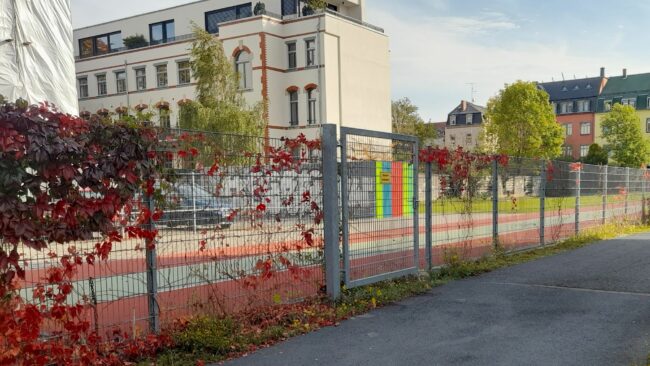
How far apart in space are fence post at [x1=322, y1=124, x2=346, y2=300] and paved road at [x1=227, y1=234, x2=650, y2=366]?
0.72m

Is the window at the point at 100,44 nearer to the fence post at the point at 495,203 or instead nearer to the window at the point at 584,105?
the fence post at the point at 495,203

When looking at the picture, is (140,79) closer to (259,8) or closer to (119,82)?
(119,82)

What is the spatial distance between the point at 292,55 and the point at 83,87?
65.9ft

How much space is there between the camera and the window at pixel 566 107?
262ft

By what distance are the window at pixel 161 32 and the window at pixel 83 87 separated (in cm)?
677

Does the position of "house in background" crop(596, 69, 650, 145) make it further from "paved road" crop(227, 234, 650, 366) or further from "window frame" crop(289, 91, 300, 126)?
"paved road" crop(227, 234, 650, 366)

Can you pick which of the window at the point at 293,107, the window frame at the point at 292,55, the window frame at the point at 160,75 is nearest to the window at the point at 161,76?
the window frame at the point at 160,75

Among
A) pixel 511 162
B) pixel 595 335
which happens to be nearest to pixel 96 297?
pixel 595 335

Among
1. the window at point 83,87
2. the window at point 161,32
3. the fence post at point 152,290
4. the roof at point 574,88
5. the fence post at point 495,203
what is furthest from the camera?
the roof at point 574,88

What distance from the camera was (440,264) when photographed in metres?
9.20

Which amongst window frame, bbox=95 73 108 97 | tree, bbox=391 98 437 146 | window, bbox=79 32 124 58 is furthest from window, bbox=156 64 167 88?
tree, bbox=391 98 437 146

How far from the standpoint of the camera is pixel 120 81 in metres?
40.4

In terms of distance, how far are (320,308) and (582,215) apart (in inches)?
429

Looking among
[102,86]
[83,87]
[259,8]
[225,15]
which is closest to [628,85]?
[225,15]
